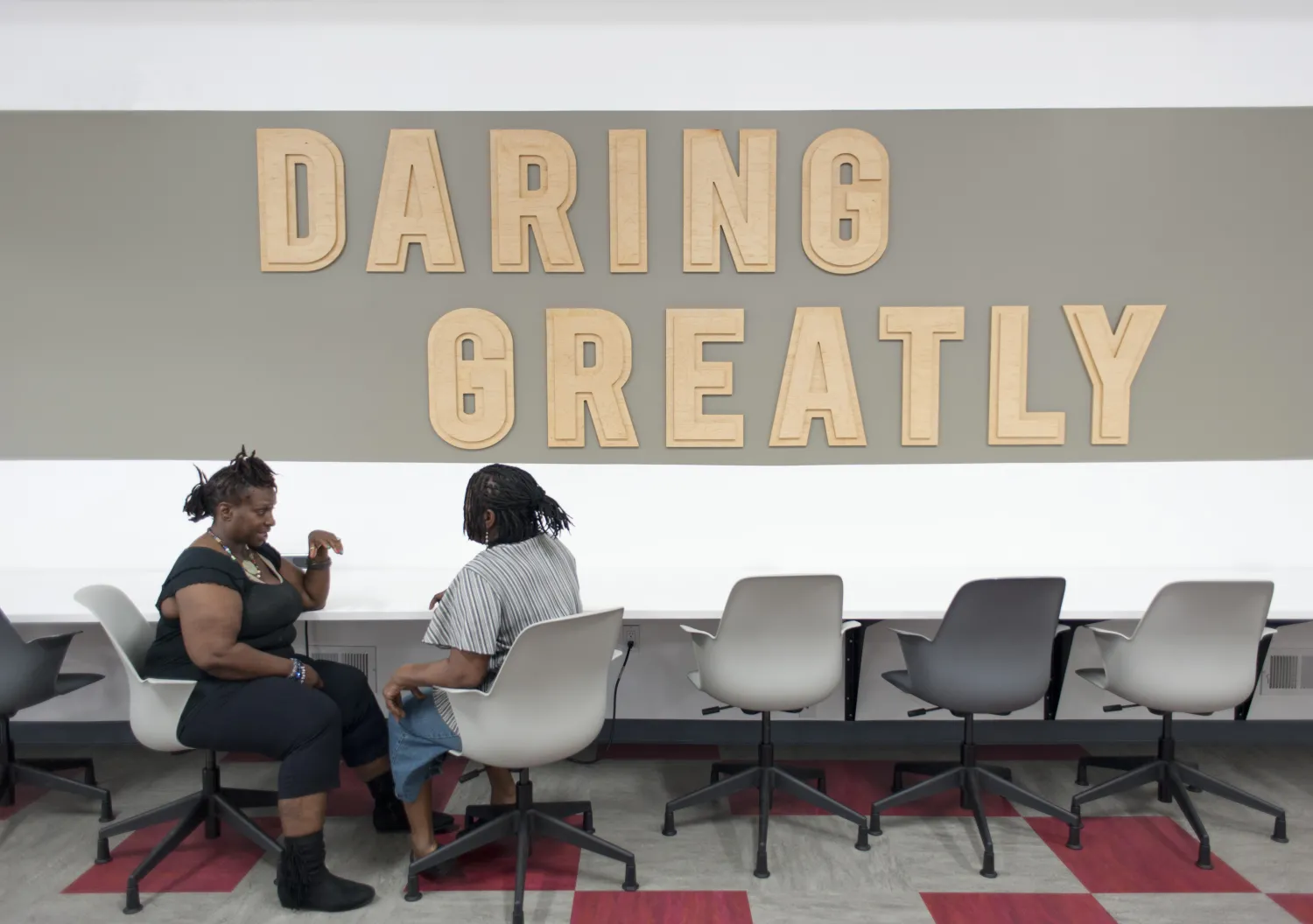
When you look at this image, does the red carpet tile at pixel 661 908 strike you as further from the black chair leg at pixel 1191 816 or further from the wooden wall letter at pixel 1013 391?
the wooden wall letter at pixel 1013 391

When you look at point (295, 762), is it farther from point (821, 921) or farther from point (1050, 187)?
point (1050, 187)

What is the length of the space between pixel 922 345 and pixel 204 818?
9.87 ft

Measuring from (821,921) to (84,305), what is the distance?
137 inches

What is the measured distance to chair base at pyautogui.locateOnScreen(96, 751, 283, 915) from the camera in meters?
2.35

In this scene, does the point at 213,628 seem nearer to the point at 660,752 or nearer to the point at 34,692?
the point at 34,692

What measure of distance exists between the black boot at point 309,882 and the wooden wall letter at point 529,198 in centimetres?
211

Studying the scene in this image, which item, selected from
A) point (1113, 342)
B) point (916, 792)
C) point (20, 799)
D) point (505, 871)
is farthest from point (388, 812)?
point (1113, 342)

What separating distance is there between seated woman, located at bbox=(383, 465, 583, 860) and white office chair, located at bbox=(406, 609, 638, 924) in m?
0.08

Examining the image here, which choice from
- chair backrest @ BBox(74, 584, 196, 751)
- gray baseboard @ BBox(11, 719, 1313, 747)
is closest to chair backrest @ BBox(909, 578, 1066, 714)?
gray baseboard @ BBox(11, 719, 1313, 747)

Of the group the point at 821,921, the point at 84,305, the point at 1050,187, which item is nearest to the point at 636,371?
the point at 1050,187

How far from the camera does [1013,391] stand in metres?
3.26

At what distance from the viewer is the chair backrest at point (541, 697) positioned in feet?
6.63

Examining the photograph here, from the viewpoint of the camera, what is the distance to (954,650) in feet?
8.13

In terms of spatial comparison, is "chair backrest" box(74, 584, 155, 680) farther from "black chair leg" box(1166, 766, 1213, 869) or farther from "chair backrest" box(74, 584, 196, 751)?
"black chair leg" box(1166, 766, 1213, 869)
